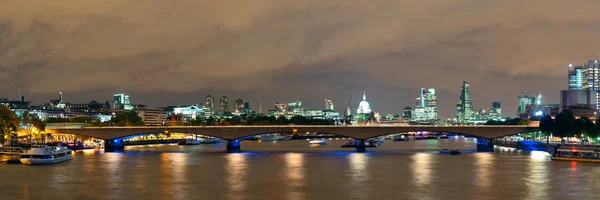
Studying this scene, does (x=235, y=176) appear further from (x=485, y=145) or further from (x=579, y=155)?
(x=485, y=145)

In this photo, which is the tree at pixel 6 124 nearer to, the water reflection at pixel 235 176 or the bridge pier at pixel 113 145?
the bridge pier at pixel 113 145

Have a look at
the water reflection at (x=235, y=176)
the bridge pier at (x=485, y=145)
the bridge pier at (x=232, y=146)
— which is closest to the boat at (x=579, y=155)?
the bridge pier at (x=485, y=145)

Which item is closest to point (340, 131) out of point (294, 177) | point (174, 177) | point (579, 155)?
point (579, 155)

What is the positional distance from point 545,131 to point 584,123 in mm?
6348

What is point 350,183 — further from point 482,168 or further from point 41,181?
point 41,181


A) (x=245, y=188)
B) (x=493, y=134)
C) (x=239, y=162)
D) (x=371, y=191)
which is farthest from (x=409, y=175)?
(x=493, y=134)

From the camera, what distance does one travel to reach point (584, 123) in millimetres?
118812

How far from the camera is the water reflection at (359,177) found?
171 ft

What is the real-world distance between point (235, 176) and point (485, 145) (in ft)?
205

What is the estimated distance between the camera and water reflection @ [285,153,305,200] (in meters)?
51.3

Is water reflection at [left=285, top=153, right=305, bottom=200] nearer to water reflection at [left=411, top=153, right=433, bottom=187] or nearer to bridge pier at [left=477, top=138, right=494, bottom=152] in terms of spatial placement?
water reflection at [left=411, top=153, right=433, bottom=187]

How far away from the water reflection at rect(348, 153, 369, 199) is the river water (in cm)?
7

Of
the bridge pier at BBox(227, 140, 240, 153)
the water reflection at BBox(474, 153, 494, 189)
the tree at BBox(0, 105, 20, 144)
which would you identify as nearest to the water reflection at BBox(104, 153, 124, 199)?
the bridge pier at BBox(227, 140, 240, 153)

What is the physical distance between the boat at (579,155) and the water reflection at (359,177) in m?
23.2
